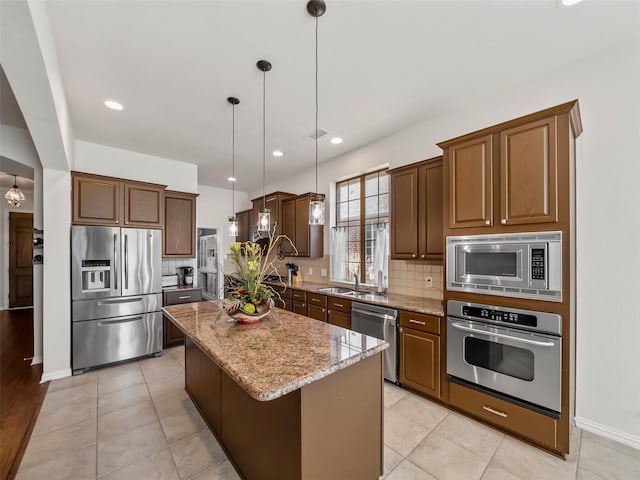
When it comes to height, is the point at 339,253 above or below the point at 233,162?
below

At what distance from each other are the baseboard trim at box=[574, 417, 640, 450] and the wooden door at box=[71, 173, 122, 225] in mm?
5185

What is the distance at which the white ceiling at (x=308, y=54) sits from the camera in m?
1.78

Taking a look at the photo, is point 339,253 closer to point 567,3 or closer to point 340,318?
point 340,318

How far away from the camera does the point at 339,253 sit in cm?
452

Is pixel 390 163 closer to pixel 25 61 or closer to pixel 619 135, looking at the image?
pixel 619 135

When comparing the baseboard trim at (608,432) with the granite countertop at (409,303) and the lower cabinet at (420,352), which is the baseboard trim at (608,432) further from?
the granite countertop at (409,303)

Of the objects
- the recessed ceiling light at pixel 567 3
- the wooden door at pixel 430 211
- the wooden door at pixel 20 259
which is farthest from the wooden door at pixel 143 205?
the wooden door at pixel 20 259

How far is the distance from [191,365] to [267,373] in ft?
6.15

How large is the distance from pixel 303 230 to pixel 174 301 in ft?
7.31

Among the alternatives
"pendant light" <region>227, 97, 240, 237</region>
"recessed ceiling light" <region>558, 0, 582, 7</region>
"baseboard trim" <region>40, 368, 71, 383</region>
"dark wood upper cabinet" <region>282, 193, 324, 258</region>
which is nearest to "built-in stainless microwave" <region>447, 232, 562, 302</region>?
"recessed ceiling light" <region>558, 0, 582, 7</region>

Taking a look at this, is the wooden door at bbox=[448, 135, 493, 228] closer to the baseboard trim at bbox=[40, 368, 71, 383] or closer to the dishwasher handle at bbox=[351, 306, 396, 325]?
the dishwasher handle at bbox=[351, 306, 396, 325]

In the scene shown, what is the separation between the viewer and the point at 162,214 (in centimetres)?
398

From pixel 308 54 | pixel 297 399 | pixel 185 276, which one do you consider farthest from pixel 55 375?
pixel 308 54

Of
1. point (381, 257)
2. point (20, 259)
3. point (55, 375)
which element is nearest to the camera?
point (55, 375)
